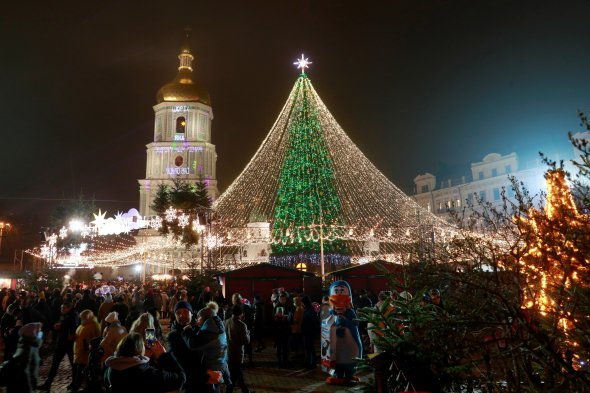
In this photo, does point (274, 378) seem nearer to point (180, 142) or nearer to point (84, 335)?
point (84, 335)

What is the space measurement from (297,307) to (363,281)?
9708 millimetres

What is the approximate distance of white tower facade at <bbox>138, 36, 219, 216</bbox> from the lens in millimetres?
60094

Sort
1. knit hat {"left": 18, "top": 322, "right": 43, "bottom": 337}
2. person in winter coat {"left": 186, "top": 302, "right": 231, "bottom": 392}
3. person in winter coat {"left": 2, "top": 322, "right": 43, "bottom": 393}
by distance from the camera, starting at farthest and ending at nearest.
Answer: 1. person in winter coat {"left": 186, "top": 302, "right": 231, "bottom": 392}
2. knit hat {"left": 18, "top": 322, "right": 43, "bottom": 337}
3. person in winter coat {"left": 2, "top": 322, "right": 43, "bottom": 393}

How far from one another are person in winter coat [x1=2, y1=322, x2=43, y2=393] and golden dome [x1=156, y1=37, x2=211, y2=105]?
61.5m

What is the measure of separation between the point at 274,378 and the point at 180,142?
180 ft

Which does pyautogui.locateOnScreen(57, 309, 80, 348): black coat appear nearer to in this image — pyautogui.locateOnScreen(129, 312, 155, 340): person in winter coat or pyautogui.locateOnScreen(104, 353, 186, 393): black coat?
pyautogui.locateOnScreen(129, 312, 155, 340): person in winter coat

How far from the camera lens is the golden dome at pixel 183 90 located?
63.1 meters

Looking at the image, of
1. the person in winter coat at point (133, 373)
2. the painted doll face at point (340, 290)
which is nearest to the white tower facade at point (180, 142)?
the painted doll face at point (340, 290)

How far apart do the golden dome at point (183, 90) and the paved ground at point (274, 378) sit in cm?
5538

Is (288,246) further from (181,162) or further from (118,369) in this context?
(181,162)

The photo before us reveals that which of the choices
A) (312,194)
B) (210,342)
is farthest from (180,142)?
(210,342)

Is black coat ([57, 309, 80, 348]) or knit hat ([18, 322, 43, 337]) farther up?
knit hat ([18, 322, 43, 337])

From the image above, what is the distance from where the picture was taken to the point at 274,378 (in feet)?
32.0

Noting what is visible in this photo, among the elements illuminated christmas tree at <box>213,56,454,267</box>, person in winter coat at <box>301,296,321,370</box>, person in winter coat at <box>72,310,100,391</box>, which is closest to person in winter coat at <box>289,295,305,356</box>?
person in winter coat at <box>301,296,321,370</box>
